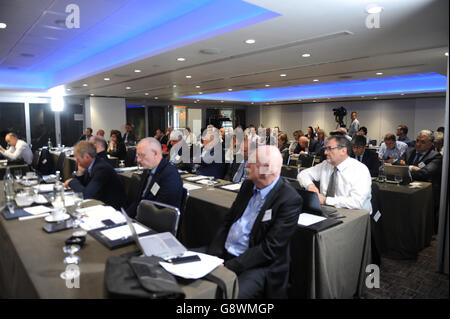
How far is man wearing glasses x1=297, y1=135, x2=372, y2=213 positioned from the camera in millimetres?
2795

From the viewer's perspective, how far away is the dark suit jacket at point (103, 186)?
3.15m

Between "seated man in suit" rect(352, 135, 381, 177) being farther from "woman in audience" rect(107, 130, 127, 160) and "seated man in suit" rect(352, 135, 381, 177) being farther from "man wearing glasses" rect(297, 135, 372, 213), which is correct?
"woman in audience" rect(107, 130, 127, 160)

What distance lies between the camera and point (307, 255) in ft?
7.45

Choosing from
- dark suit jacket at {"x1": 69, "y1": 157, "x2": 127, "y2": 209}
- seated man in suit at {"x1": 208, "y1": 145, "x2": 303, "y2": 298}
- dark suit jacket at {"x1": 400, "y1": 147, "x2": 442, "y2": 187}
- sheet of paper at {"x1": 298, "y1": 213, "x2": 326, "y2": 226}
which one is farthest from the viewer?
dark suit jacket at {"x1": 400, "y1": 147, "x2": 442, "y2": 187}

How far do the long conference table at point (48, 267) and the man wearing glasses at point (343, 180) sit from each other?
1.66 meters

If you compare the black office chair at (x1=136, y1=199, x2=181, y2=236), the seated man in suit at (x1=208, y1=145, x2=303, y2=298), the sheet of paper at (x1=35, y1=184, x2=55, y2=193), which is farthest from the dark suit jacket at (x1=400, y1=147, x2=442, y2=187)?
the sheet of paper at (x1=35, y1=184, x2=55, y2=193)

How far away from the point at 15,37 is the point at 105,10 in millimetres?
2192

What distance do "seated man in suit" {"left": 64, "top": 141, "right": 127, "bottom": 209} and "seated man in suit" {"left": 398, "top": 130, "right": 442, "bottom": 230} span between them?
404 centimetres

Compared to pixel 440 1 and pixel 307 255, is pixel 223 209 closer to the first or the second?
pixel 307 255

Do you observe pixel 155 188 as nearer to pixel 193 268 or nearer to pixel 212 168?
pixel 193 268

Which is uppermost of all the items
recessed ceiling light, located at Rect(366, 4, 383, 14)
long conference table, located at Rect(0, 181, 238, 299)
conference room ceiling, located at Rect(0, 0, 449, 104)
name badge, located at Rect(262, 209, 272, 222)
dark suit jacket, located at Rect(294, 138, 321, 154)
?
conference room ceiling, located at Rect(0, 0, 449, 104)

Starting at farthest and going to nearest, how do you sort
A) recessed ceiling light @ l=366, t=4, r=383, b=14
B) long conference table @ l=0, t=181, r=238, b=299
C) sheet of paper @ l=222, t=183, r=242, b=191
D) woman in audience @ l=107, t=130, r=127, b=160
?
woman in audience @ l=107, t=130, r=127, b=160 → sheet of paper @ l=222, t=183, r=242, b=191 → recessed ceiling light @ l=366, t=4, r=383, b=14 → long conference table @ l=0, t=181, r=238, b=299

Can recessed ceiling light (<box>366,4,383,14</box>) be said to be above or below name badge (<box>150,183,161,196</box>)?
above

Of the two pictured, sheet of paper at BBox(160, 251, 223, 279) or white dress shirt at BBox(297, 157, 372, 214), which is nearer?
sheet of paper at BBox(160, 251, 223, 279)
